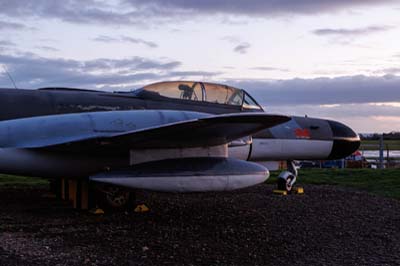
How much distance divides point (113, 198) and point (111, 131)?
145 cm

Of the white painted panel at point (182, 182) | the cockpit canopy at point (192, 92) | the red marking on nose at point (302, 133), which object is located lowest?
the white painted panel at point (182, 182)

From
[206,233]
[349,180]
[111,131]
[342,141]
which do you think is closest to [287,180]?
[342,141]

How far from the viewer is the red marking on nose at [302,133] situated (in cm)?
1001

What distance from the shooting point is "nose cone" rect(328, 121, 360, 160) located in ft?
Result: 34.2

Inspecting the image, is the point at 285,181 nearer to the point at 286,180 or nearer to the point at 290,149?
the point at 286,180

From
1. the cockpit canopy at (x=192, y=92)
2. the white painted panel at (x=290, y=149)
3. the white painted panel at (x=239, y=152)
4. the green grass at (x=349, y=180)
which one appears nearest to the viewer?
the white painted panel at (x=239, y=152)

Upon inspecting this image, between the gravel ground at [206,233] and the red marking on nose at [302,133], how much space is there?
1251 mm

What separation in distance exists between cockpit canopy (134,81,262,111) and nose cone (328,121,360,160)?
2.17m

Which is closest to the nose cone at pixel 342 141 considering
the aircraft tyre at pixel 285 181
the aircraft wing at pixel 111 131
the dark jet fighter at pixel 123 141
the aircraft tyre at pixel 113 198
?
the aircraft tyre at pixel 285 181

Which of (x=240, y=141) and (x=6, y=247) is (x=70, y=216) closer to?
(x=6, y=247)

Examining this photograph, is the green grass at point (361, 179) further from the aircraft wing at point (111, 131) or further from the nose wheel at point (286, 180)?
the aircraft wing at point (111, 131)

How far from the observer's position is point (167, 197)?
10461mm

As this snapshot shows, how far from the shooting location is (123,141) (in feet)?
23.2

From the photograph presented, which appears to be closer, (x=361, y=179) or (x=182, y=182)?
(x=182, y=182)
